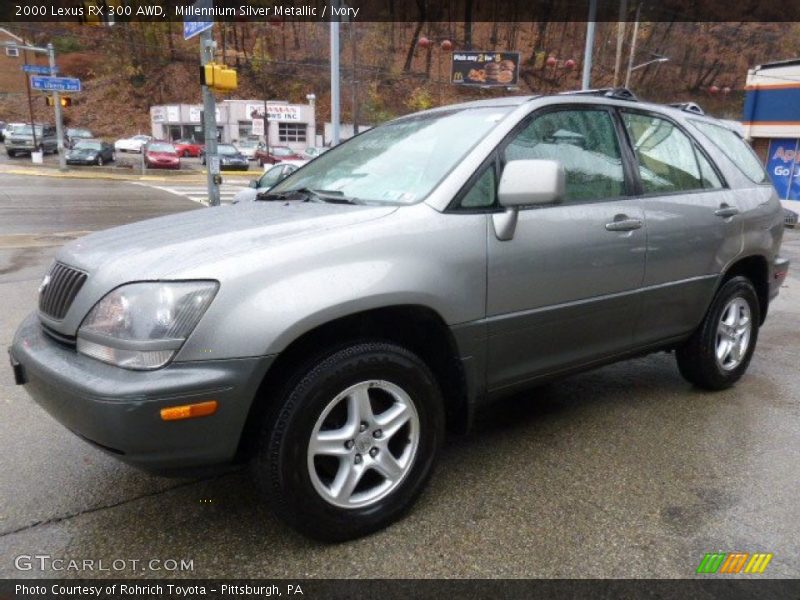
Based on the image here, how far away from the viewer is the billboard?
48.2 metres

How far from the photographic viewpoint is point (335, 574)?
2285 mm

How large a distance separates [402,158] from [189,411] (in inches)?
62.8

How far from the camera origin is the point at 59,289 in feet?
8.16

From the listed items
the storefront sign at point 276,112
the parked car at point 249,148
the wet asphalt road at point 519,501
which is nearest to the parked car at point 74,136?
the parked car at point 249,148

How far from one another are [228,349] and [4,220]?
14851mm

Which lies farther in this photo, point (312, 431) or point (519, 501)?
point (519, 501)

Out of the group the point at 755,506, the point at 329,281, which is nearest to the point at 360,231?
the point at 329,281

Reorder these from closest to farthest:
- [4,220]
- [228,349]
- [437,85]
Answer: [228,349] < [4,220] < [437,85]

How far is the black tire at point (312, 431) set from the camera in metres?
2.23

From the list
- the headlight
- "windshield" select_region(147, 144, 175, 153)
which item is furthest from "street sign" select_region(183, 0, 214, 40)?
"windshield" select_region(147, 144, 175, 153)

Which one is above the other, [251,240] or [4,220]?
[251,240]

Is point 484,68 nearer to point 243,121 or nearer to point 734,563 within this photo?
point 243,121

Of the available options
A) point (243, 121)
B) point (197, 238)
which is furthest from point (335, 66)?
point (243, 121)

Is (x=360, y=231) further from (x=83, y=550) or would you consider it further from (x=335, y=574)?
(x=83, y=550)
